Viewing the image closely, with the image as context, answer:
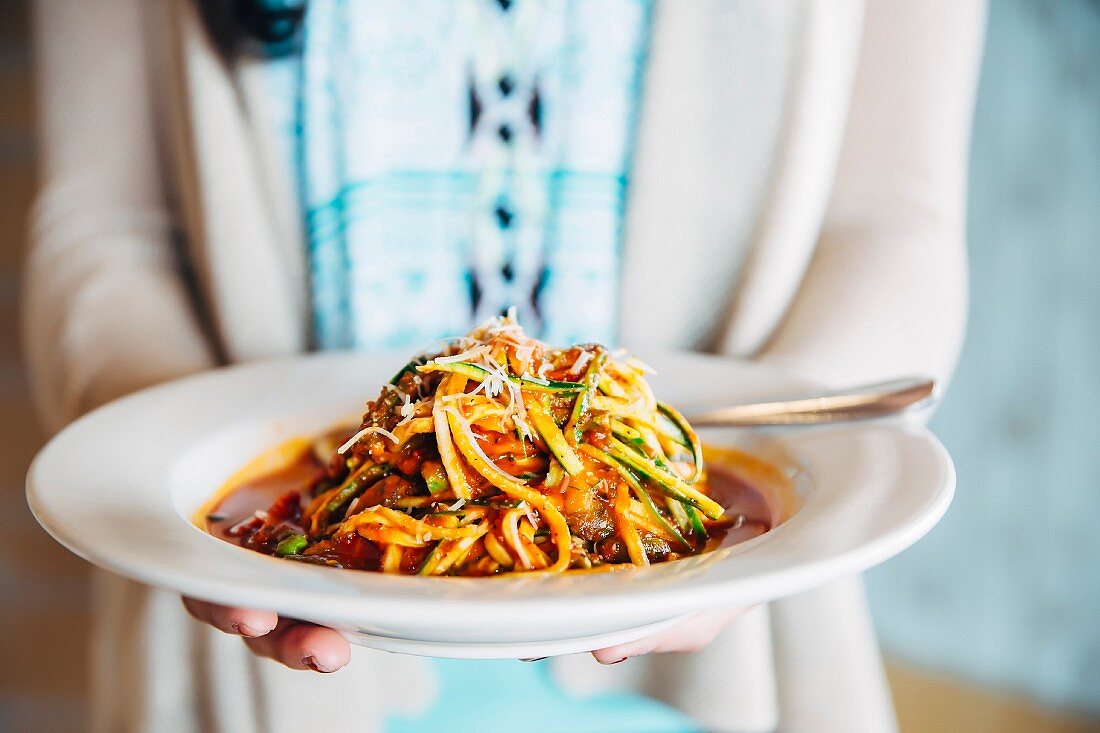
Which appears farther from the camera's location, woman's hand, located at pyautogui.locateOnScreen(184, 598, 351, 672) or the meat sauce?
the meat sauce

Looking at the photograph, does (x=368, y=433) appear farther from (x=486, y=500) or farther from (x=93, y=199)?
(x=93, y=199)

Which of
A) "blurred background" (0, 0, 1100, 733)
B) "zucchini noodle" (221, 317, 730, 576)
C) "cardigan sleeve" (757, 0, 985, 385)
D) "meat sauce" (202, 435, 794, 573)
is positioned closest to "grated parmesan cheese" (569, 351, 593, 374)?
"zucchini noodle" (221, 317, 730, 576)

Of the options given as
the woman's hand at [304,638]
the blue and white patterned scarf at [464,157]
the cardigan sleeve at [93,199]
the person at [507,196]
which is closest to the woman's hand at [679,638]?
the woman's hand at [304,638]

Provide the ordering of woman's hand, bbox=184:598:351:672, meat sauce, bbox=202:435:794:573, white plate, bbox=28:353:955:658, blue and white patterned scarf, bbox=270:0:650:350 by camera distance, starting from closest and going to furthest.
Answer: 1. white plate, bbox=28:353:955:658
2. woman's hand, bbox=184:598:351:672
3. meat sauce, bbox=202:435:794:573
4. blue and white patterned scarf, bbox=270:0:650:350

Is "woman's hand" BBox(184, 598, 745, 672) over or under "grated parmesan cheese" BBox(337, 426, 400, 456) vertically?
under

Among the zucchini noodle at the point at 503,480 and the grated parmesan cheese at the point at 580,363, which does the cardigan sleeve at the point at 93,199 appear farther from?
the grated parmesan cheese at the point at 580,363

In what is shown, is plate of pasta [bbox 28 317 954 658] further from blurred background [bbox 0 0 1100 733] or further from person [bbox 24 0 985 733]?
blurred background [bbox 0 0 1100 733]

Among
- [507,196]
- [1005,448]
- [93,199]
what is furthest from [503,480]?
[1005,448]
